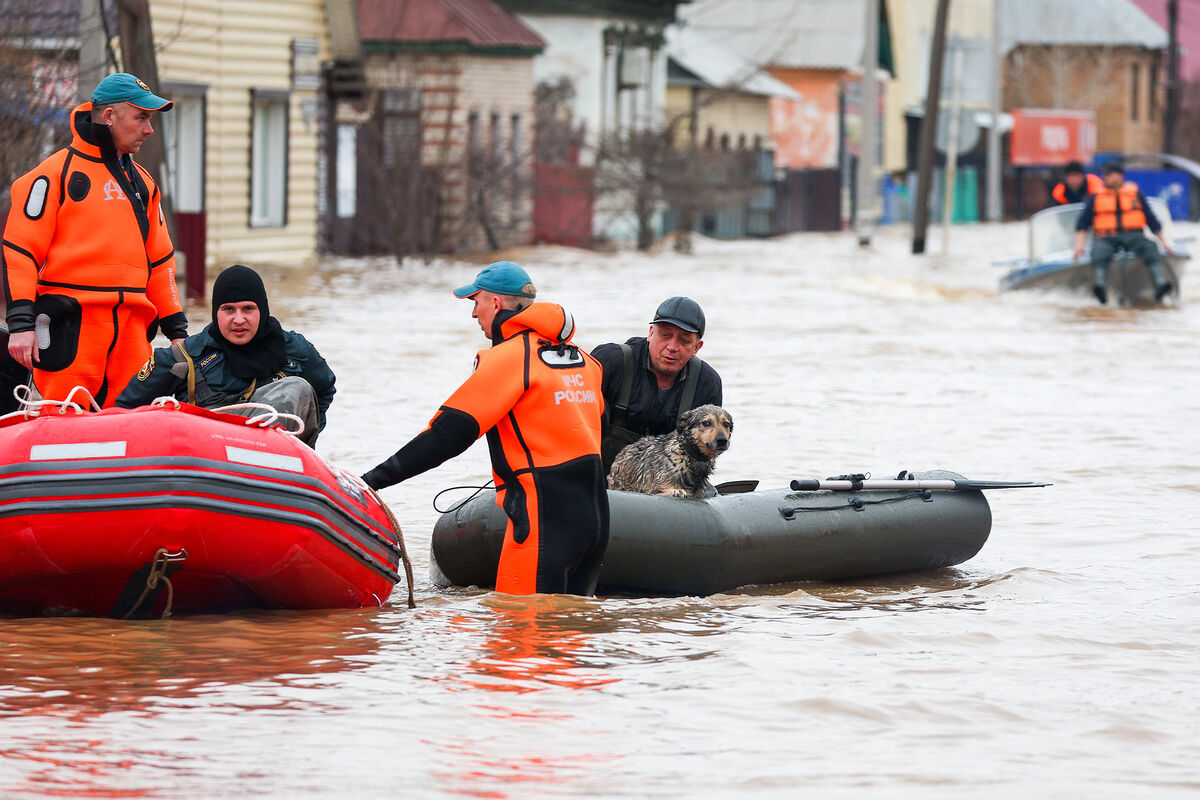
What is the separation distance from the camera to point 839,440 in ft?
40.4

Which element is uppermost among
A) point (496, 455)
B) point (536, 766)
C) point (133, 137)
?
point (133, 137)

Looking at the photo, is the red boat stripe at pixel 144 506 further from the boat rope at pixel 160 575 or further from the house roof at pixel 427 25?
the house roof at pixel 427 25

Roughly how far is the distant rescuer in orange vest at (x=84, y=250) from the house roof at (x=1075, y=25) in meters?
67.8

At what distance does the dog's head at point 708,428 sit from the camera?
731cm

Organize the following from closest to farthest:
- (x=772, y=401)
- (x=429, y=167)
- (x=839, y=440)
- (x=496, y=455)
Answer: (x=496, y=455)
(x=839, y=440)
(x=772, y=401)
(x=429, y=167)

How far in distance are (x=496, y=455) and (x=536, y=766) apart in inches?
70.0

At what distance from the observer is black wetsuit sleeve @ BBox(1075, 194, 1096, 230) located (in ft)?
73.5

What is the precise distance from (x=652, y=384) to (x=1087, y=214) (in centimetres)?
1595

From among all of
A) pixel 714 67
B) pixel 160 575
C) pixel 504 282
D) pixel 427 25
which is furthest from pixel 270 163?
pixel 714 67

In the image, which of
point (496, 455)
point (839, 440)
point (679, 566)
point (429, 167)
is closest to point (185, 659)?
point (496, 455)

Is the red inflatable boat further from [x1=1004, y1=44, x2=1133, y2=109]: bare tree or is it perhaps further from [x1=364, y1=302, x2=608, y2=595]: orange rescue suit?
[x1=1004, y1=44, x2=1133, y2=109]: bare tree

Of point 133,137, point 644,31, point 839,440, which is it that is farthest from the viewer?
point 644,31

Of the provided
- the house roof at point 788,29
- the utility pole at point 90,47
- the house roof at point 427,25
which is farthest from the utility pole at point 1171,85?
the utility pole at point 90,47

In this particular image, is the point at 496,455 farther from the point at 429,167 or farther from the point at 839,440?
the point at 429,167
